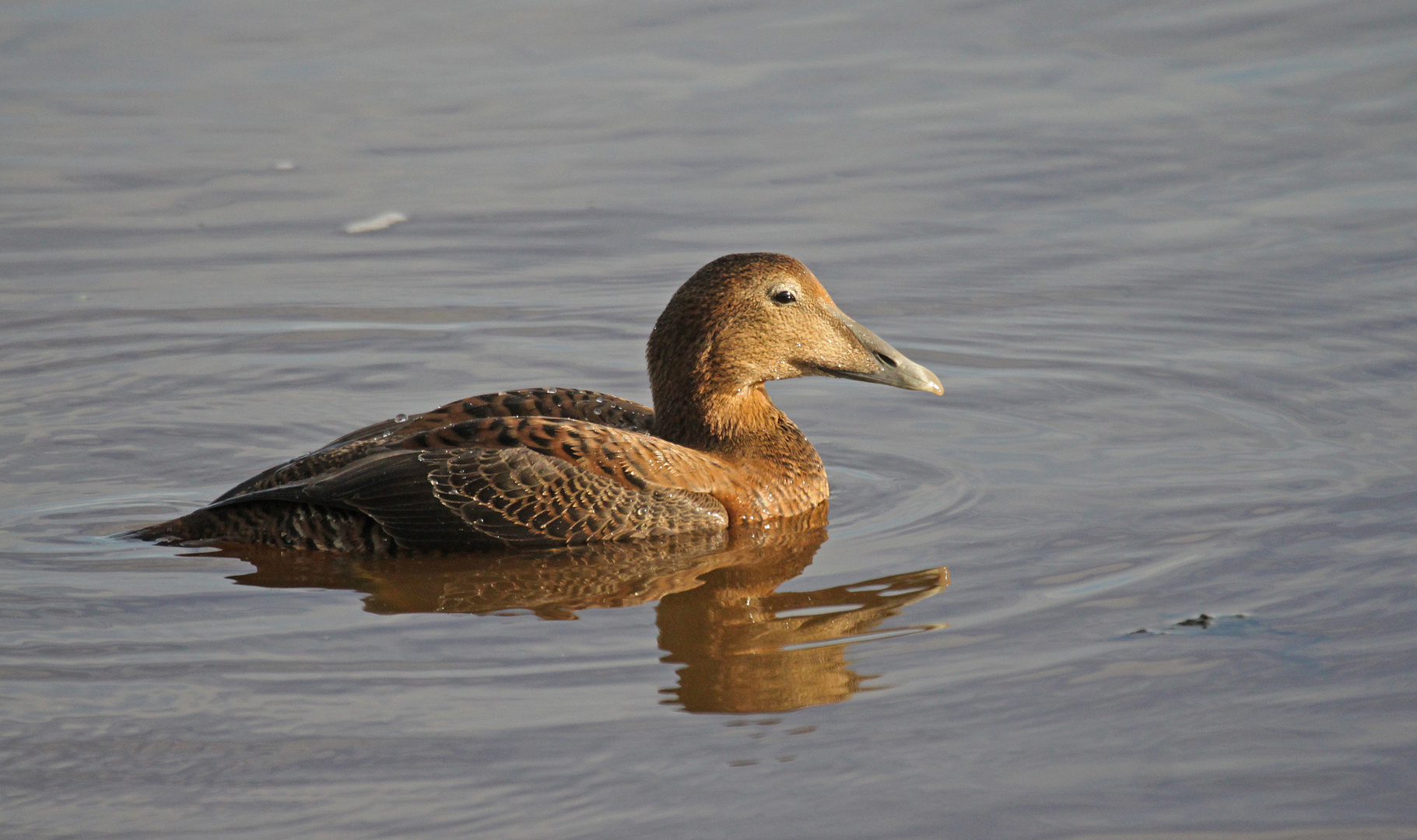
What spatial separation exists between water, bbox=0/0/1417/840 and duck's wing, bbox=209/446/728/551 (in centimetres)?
18

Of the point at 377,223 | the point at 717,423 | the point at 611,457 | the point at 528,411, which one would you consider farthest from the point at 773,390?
the point at 377,223

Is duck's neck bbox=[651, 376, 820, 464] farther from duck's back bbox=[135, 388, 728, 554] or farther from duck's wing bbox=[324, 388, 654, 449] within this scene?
duck's back bbox=[135, 388, 728, 554]

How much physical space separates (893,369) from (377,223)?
14.0 ft

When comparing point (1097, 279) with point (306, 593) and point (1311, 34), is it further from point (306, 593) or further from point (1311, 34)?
point (306, 593)

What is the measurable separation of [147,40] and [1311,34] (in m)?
8.43

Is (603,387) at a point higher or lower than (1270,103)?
lower

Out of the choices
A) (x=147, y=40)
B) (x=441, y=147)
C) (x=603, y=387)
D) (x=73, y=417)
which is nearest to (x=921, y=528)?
(x=603, y=387)

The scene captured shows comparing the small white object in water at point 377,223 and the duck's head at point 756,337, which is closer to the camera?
the duck's head at point 756,337

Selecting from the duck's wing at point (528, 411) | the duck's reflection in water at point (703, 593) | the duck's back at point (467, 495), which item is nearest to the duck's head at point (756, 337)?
the duck's wing at point (528, 411)

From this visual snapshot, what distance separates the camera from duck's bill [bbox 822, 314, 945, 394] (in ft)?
23.3

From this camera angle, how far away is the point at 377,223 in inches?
404

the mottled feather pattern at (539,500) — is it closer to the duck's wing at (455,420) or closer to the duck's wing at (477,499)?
the duck's wing at (477,499)

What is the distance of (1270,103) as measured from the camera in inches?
438

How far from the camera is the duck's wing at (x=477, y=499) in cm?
645
